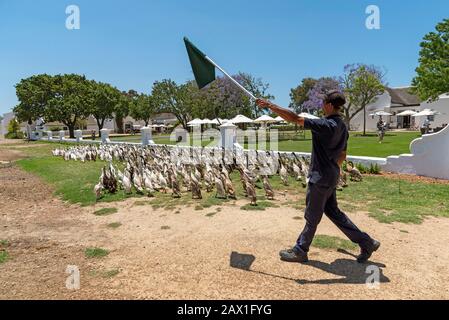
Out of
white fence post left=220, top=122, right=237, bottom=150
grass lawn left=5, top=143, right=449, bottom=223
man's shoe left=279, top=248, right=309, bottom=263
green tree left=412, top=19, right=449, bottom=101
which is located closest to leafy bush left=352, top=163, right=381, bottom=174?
grass lawn left=5, top=143, right=449, bottom=223

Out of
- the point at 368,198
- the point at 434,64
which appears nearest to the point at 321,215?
the point at 368,198

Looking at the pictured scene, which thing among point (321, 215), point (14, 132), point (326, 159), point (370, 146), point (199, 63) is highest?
point (199, 63)

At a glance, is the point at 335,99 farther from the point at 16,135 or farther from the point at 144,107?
the point at 16,135

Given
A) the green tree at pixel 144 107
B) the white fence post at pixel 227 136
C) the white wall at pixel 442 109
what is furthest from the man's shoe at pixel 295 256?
the green tree at pixel 144 107

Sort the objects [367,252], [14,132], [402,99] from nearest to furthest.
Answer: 1. [367,252]
2. [402,99]
3. [14,132]

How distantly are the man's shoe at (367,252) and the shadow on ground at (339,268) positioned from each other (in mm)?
60

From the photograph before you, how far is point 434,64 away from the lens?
81.3 ft

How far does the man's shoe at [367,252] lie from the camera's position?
4.30m

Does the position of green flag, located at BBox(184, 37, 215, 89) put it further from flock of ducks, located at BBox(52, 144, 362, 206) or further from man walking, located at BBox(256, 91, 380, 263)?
flock of ducks, located at BBox(52, 144, 362, 206)

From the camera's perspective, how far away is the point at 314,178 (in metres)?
4.05

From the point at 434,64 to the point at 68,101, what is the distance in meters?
42.2

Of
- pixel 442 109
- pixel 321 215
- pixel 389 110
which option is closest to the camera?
pixel 321 215

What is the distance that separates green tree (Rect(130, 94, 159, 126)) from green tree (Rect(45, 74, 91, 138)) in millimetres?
9010
